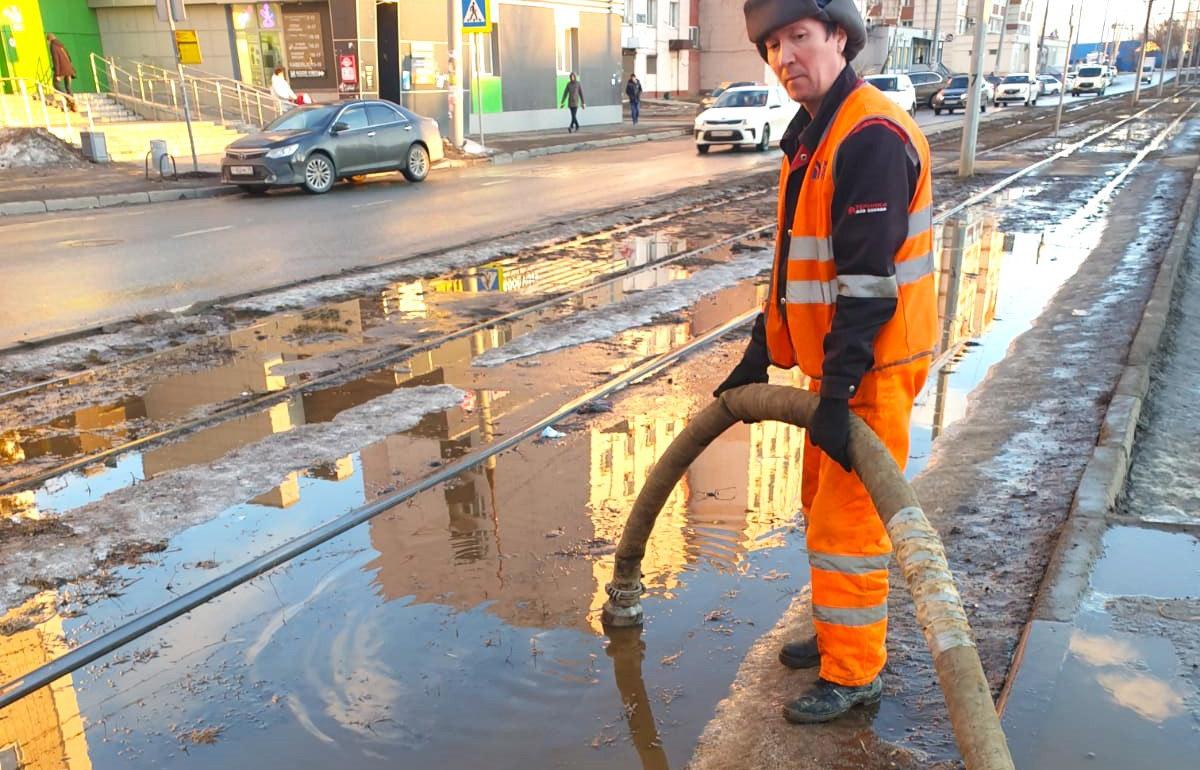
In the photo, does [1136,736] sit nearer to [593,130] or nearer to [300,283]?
[300,283]

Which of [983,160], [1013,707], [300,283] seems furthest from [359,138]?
[1013,707]

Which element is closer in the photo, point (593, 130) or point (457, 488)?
point (457, 488)

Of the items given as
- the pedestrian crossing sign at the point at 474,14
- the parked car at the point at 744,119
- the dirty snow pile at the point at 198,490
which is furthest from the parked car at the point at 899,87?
the dirty snow pile at the point at 198,490

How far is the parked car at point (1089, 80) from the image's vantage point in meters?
67.6

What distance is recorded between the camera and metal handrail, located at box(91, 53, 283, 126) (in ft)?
82.6

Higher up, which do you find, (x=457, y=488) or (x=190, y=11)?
(x=190, y=11)

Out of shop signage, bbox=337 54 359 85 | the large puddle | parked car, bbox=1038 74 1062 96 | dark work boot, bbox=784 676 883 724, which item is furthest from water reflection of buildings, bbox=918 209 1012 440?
parked car, bbox=1038 74 1062 96

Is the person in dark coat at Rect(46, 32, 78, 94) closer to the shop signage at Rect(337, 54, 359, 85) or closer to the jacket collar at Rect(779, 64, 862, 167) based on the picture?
the shop signage at Rect(337, 54, 359, 85)

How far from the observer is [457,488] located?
474cm

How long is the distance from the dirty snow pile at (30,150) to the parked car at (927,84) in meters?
39.5

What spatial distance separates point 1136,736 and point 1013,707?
326 millimetres

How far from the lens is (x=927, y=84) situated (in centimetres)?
4809

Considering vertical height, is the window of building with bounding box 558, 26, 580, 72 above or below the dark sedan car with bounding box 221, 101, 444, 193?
above

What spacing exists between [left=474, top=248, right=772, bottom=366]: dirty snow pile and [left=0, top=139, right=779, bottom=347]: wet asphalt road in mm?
3298
